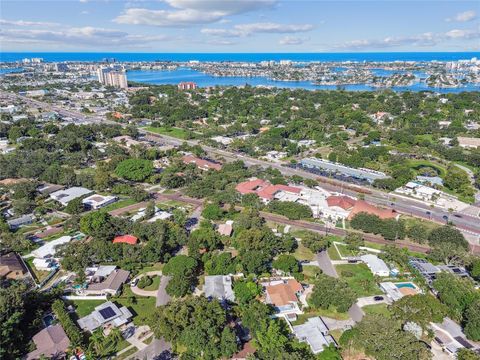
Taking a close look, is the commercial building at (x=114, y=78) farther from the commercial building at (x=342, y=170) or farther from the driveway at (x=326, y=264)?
the driveway at (x=326, y=264)

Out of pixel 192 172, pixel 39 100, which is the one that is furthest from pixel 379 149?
pixel 39 100

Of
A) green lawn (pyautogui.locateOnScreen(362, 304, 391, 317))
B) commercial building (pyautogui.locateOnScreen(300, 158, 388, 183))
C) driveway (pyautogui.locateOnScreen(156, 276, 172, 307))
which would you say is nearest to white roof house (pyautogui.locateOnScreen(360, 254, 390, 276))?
green lawn (pyautogui.locateOnScreen(362, 304, 391, 317))

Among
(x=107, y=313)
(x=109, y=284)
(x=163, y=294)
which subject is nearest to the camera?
(x=107, y=313)

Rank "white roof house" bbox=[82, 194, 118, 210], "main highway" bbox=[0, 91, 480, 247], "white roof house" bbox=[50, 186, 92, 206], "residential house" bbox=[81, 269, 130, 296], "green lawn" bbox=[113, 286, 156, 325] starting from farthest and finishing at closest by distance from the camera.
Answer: "white roof house" bbox=[50, 186, 92, 206]
"white roof house" bbox=[82, 194, 118, 210]
"main highway" bbox=[0, 91, 480, 247]
"residential house" bbox=[81, 269, 130, 296]
"green lawn" bbox=[113, 286, 156, 325]

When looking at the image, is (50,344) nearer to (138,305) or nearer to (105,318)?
(105,318)

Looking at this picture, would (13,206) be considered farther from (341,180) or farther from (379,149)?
(379,149)

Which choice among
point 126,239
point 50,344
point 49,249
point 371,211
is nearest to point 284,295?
point 50,344

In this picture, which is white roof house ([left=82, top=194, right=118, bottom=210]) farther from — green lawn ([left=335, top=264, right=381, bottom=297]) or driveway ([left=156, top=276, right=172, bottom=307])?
green lawn ([left=335, top=264, right=381, bottom=297])
